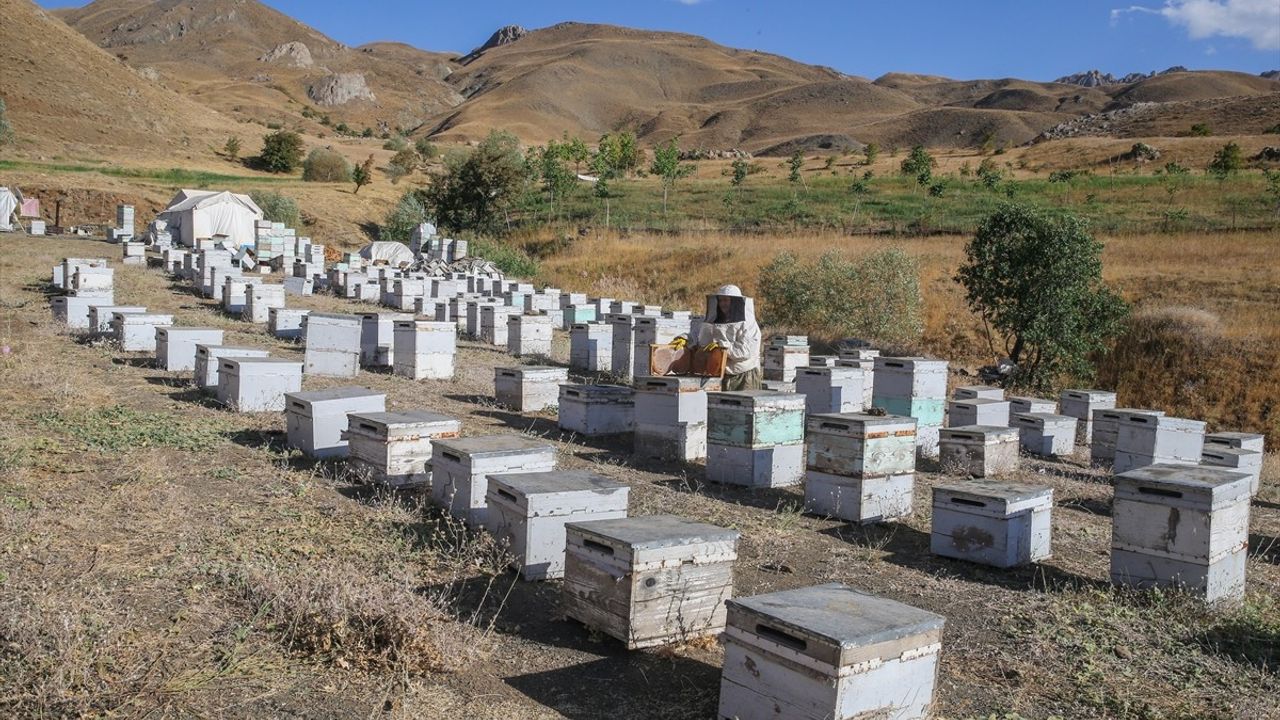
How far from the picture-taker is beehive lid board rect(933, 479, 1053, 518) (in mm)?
6999

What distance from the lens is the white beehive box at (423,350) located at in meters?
13.9

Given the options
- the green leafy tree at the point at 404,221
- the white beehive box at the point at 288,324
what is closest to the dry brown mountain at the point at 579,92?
the green leafy tree at the point at 404,221

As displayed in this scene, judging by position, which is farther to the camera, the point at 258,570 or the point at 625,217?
the point at 625,217

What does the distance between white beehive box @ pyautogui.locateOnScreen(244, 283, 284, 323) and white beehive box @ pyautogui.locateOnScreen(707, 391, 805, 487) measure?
37.9 feet

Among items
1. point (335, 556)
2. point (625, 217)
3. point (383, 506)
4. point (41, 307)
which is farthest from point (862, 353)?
point (625, 217)

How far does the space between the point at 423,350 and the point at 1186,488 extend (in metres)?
10.2

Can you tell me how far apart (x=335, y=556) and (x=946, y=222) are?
34.6 m

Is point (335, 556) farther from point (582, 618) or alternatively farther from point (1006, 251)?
point (1006, 251)

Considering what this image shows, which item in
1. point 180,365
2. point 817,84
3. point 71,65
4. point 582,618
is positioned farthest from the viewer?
point 817,84

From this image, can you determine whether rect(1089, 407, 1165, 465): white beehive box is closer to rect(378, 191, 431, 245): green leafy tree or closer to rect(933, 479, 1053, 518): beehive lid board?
rect(933, 479, 1053, 518): beehive lid board

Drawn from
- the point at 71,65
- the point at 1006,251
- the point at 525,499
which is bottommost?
the point at 525,499

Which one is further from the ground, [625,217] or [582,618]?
[625,217]

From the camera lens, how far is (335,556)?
20.4 feet

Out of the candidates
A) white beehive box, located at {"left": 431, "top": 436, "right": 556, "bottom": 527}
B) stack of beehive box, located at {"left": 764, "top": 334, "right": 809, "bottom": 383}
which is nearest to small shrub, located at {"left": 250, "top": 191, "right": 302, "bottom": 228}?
stack of beehive box, located at {"left": 764, "top": 334, "right": 809, "bottom": 383}
